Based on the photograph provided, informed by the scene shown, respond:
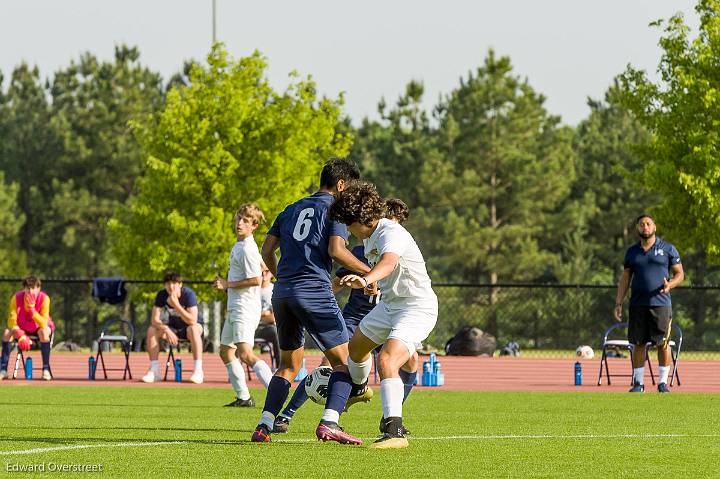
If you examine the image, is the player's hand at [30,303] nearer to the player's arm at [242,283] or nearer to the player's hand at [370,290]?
the player's arm at [242,283]

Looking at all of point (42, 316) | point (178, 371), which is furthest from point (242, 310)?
point (42, 316)

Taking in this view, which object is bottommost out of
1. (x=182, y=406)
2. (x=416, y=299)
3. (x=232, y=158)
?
(x=182, y=406)

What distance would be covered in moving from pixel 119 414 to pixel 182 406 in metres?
1.57

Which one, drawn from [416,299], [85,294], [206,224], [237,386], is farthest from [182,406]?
[85,294]

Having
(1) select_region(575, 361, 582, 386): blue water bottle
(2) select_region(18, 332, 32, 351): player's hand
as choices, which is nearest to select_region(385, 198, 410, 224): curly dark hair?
(1) select_region(575, 361, 582, 386): blue water bottle

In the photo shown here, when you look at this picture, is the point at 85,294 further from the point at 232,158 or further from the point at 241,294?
the point at 241,294

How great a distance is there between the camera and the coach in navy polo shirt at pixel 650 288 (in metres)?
18.2

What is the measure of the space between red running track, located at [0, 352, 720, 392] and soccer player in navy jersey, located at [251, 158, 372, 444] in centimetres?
953

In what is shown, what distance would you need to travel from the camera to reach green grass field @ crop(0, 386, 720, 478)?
8.51m

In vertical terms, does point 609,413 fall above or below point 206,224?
below

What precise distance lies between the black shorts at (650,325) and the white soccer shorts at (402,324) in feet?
28.6

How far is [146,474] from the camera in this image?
8133 millimetres

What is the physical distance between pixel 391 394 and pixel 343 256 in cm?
100

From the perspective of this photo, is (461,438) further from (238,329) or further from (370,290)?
(238,329)
